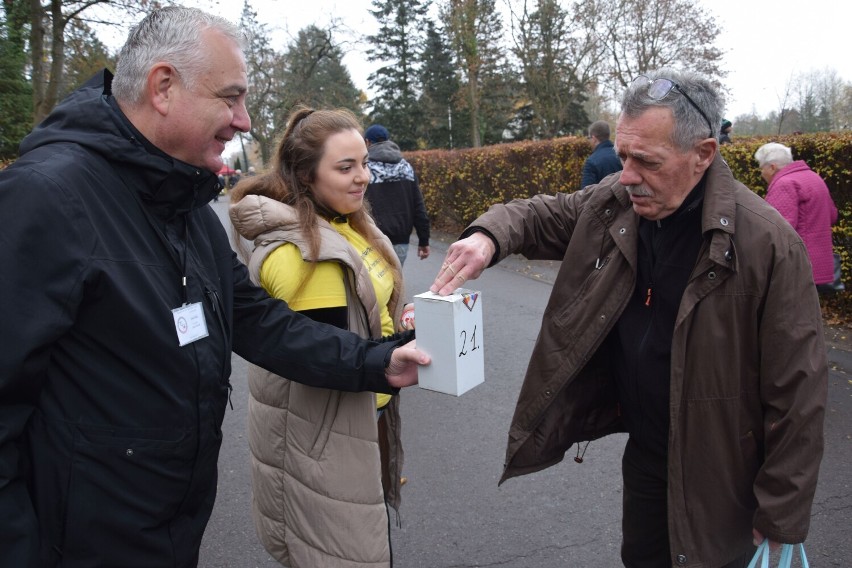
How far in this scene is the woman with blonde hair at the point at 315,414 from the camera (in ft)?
6.96

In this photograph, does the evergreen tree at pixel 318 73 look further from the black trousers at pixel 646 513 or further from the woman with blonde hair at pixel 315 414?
the black trousers at pixel 646 513

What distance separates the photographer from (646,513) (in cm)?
222

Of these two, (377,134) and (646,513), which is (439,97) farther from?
(646,513)

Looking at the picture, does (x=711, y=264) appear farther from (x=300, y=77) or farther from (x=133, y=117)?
(x=300, y=77)

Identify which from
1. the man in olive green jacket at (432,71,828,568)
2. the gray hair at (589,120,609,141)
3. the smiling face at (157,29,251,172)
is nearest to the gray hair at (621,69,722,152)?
the man in olive green jacket at (432,71,828,568)

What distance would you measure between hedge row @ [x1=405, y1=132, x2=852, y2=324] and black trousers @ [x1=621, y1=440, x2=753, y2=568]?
218 inches

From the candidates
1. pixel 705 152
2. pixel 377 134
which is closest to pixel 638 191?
pixel 705 152

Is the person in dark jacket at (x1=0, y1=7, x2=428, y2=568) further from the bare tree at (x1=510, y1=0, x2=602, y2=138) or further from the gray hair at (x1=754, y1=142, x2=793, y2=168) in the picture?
the bare tree at (x1=510, y1=0, x2=602, y2=138)

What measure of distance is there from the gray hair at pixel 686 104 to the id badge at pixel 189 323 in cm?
138

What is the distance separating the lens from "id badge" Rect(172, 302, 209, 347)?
1.48 metres

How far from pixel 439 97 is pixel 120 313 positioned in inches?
1376

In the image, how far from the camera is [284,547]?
226 centimetres

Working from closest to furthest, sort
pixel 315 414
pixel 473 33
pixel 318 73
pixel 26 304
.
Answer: pixel 26 304, pixel 315 414, pixel 473 33, pixel 318 73

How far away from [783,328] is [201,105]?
5.46 ft
